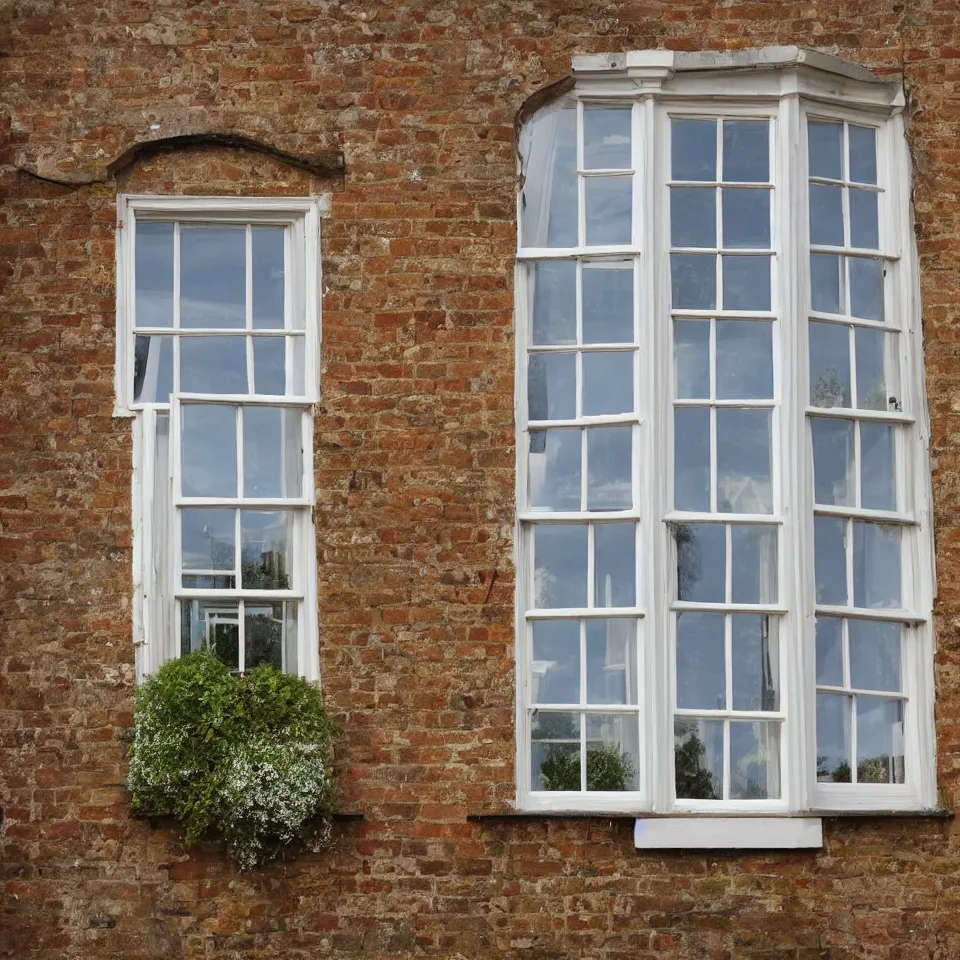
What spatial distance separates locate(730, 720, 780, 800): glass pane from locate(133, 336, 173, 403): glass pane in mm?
3464

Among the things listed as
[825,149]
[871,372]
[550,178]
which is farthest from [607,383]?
[825,149]

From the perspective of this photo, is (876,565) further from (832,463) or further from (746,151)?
(746,151)

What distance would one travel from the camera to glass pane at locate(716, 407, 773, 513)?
9578 mm

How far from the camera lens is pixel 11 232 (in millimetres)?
9758

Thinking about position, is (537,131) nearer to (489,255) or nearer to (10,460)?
(489,255)

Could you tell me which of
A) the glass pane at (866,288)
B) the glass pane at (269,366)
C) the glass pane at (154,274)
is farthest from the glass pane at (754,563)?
the glass pane at (154,274)

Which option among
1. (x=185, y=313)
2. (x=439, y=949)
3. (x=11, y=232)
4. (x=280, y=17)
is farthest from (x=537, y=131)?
(x=439, y=949)

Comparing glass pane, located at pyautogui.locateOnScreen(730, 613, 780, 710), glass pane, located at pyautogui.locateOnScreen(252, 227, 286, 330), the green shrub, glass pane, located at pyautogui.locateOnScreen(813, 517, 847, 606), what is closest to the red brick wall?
the green shrub

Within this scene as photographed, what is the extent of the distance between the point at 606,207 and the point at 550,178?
34cm

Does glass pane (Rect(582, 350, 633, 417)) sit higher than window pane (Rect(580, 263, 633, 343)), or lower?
lower

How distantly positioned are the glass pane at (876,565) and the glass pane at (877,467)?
0.13 meters

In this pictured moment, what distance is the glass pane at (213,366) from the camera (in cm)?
980

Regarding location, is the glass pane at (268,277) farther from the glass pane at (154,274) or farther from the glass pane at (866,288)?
the glass pane at (866,288)

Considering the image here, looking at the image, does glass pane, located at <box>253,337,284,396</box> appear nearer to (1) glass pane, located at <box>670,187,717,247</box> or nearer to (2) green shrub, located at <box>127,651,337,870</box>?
(2) green shrub, located at <box>127,651,337,870</box>
